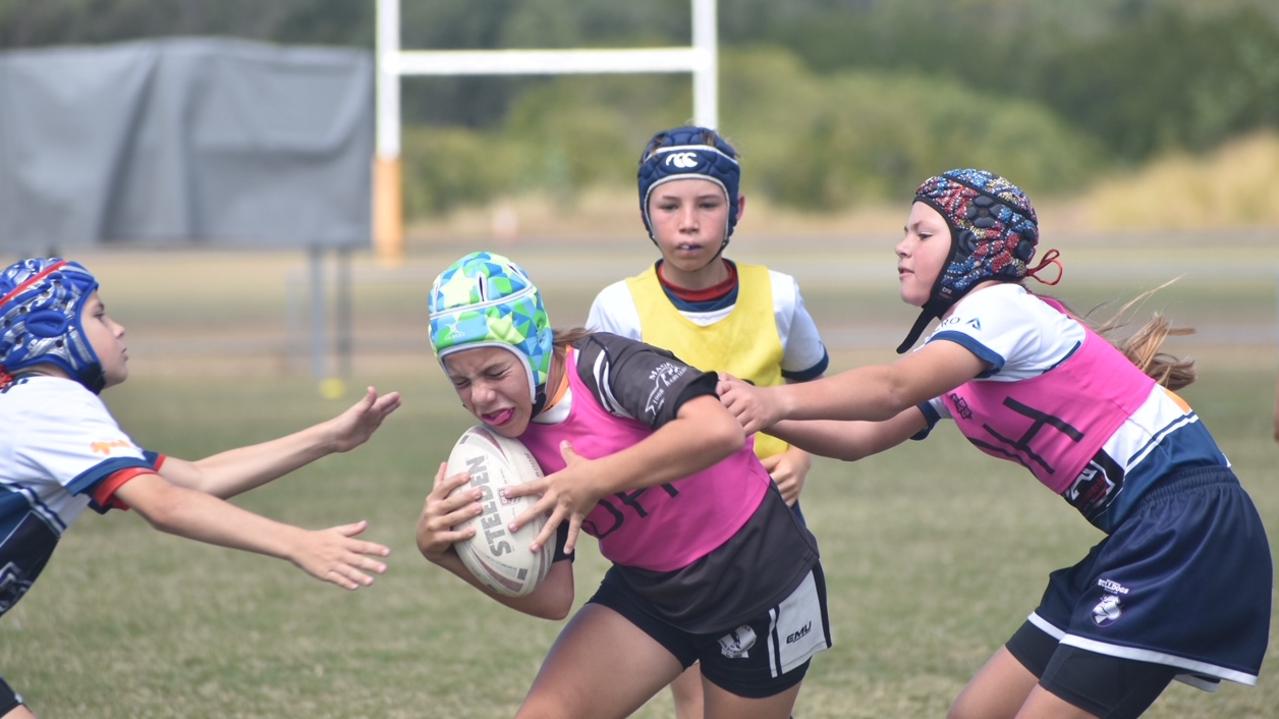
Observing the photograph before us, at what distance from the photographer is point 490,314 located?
134 inches

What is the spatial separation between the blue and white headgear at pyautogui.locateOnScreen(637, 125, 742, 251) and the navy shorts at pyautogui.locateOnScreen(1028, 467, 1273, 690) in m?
1.40

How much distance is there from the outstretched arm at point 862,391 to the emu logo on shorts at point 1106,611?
58 centimetres

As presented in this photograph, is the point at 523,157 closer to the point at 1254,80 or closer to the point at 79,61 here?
the point at 1254,80

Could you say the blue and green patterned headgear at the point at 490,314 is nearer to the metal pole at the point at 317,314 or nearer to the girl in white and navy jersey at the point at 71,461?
the girl in white and navy jersey at the point at 71,461

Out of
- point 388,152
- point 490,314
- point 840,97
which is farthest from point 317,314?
point 840,97

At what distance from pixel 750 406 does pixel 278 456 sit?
1.32 metres

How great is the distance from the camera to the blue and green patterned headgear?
3.40 meters

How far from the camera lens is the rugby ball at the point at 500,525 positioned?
11.5 feet

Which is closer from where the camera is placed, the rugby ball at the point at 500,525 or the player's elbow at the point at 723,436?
the player's elbow at the point at 723,436

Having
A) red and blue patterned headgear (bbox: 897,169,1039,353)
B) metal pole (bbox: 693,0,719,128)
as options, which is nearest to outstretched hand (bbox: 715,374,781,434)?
red and blue patterned headgear (bbox: 897,169,1039,353)

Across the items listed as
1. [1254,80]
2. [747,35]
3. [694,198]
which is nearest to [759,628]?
[694,198]

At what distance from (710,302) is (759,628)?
3.76 ft

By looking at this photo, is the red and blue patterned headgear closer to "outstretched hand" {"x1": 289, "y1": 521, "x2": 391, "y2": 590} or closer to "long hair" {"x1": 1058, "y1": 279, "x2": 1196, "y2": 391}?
"long hair" {"x1": 1058, "y1": 279, "x2": 1196, "y2": 391}

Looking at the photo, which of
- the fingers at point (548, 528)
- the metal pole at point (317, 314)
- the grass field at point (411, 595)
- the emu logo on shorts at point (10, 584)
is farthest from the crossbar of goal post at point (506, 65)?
the fingers at point (548, 528)
